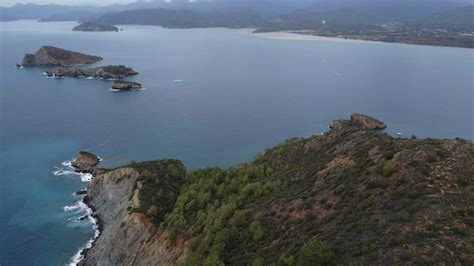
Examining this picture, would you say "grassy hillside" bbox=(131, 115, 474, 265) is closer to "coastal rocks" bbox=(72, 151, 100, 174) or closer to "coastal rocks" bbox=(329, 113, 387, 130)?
"coastal rocks" bbox=(72, 151, 100, 174)

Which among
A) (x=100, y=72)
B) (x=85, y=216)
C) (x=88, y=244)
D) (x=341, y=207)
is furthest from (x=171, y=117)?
(x=341, y=207)

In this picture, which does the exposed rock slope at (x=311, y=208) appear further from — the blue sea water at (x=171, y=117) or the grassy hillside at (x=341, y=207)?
the blue sea water at (x=171, y=117)

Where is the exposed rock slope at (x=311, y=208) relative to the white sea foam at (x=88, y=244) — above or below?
above

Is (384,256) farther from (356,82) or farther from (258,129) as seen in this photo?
(356,82)

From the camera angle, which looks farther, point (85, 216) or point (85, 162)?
point (85, 162)

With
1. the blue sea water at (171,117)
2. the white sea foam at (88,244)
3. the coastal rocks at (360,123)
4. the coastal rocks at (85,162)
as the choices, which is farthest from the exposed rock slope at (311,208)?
the coastal rocks at (360,123)

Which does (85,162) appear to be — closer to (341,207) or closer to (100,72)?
(341,207)
